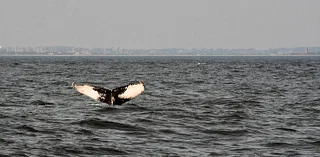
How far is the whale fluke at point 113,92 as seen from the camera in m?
23.5

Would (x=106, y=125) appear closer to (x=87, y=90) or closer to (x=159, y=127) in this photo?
(x=159, y=127)

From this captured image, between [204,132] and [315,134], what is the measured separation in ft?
10.3

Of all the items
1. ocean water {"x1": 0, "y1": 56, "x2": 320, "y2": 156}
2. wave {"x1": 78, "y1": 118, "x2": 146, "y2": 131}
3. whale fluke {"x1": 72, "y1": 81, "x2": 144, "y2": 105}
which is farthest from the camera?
whale fluke {"x1": 72, "y1": 81, "x2": 144, "y2": 105}

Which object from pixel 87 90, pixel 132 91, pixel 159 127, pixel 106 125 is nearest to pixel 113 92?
pixel 132 91

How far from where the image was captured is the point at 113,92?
24281mm

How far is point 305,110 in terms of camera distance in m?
24.8

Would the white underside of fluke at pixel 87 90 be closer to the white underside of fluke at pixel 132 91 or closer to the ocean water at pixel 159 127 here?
the ocean water at pixel 159 127

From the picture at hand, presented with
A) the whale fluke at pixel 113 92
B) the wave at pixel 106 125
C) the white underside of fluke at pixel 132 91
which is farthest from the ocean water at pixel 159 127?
the white underside of fluke at pixel 132 91

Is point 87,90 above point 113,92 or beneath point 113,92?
above

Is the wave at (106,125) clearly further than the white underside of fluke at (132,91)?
No

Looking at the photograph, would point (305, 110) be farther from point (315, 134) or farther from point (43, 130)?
point (43, 130)

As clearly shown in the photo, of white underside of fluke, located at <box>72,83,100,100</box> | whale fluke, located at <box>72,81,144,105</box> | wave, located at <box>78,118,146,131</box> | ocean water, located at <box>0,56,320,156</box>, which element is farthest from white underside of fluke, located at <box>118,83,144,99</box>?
wave, located at <box>78,118,146,131</box>

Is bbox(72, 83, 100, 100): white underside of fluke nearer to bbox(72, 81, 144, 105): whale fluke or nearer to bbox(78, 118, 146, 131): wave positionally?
bbox(72, 81, 144, 105): whale fluke

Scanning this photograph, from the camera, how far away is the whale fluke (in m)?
23.5
